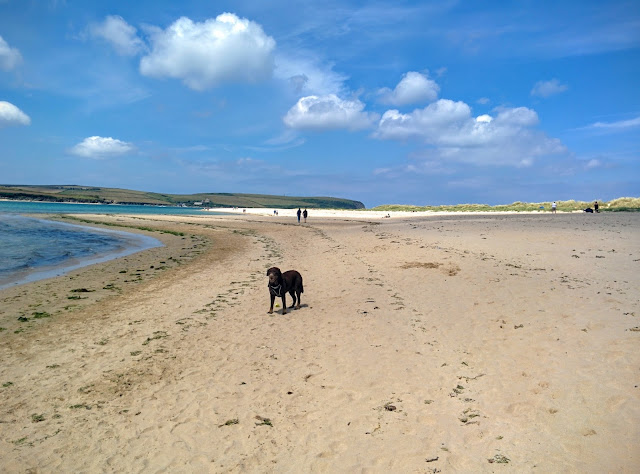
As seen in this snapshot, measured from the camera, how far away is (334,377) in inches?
287

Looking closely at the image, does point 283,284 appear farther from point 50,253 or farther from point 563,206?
point 563,206

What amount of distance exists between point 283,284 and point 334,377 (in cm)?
438

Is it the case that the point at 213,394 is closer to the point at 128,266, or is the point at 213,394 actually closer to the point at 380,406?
the point at 380,406

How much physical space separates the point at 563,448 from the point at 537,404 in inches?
43.5

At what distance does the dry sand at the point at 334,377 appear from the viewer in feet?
16.7

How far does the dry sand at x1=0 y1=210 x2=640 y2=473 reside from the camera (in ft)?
16.7

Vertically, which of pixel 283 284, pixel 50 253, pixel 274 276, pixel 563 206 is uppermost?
pixel 563 206

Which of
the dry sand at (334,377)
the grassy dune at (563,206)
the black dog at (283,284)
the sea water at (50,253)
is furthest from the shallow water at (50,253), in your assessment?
the grassy dune at (563,206)

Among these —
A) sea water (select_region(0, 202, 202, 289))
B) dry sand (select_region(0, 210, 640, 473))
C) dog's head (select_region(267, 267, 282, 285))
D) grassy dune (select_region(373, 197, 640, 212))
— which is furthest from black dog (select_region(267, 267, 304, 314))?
grassy dune (select_region(373, 197, 640, 212))

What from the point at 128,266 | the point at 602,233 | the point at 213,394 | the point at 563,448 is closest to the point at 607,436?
the point at 563,448

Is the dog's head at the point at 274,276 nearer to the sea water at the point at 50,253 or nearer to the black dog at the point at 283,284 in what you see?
the black dog at the point at 283,284

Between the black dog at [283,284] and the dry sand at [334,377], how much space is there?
517 mm

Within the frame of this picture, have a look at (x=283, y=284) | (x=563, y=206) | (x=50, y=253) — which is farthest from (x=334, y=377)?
(x=563, y=206)

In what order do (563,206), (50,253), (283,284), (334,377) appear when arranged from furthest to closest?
(563,206)
(50,253)
(283,284)
(334,377)
